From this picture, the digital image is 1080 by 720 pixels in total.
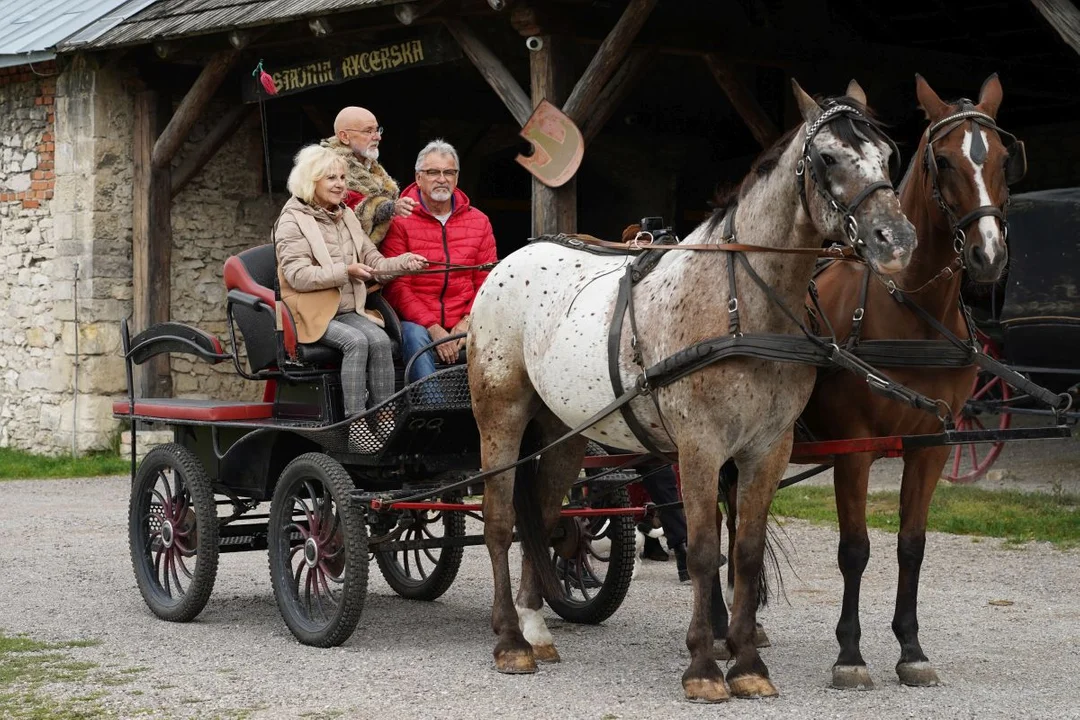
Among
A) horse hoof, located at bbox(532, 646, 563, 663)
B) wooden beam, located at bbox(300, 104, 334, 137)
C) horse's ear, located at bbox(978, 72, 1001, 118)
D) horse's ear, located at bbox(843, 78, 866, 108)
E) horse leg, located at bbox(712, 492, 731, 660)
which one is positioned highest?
wooden beam, located at bbox(300, 104, 334, 137)

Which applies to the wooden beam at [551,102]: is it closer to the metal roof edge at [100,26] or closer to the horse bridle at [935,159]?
the metal roof edge at [100,26]

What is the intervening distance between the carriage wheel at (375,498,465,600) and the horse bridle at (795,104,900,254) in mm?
2561

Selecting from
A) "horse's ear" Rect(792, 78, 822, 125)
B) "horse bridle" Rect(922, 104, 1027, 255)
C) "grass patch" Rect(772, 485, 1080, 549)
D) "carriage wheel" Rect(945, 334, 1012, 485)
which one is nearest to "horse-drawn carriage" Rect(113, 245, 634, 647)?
"horse bridle" Rect(922, 104, 1027, 255)

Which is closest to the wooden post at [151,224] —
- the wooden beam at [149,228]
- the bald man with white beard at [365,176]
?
the wooden beam at [149,228]

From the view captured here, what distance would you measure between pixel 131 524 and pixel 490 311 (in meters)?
2.23

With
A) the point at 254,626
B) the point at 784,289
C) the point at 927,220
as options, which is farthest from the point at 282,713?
the point at 927,220

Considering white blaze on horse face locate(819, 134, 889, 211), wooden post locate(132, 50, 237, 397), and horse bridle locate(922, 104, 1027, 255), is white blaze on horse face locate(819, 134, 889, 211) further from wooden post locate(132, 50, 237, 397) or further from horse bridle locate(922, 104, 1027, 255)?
wooden post locate(132, 50, 237, 397)

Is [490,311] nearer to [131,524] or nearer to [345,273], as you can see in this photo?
[345,273]

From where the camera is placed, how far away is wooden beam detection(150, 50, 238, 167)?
485 inches

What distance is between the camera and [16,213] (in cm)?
1394

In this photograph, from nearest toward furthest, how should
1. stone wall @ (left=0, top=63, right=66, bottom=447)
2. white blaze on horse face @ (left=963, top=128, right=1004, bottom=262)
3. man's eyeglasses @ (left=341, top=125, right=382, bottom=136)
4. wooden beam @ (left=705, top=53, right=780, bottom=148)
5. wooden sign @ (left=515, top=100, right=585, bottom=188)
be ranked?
1. white blaze on horse face @ (left=963, top=128, right=1004, bottom=262)
2. man's eyeglasses @ (left=341, top=125, right=382, bottom=136)
3. wooden sign @ (left=515, top=100, right=585, bottom=188)
4. wooden beam @ (left=705, top=53, right=780, bottom=148)
5. stone wall @ (left=0, top=63, right=66, bottom=447)

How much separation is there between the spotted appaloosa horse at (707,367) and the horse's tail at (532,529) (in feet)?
0.41

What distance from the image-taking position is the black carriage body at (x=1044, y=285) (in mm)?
8938

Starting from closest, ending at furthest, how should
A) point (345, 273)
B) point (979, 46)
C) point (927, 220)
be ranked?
1. point (927, 220)
2. point (345, 273)
3. point (979, 46)
